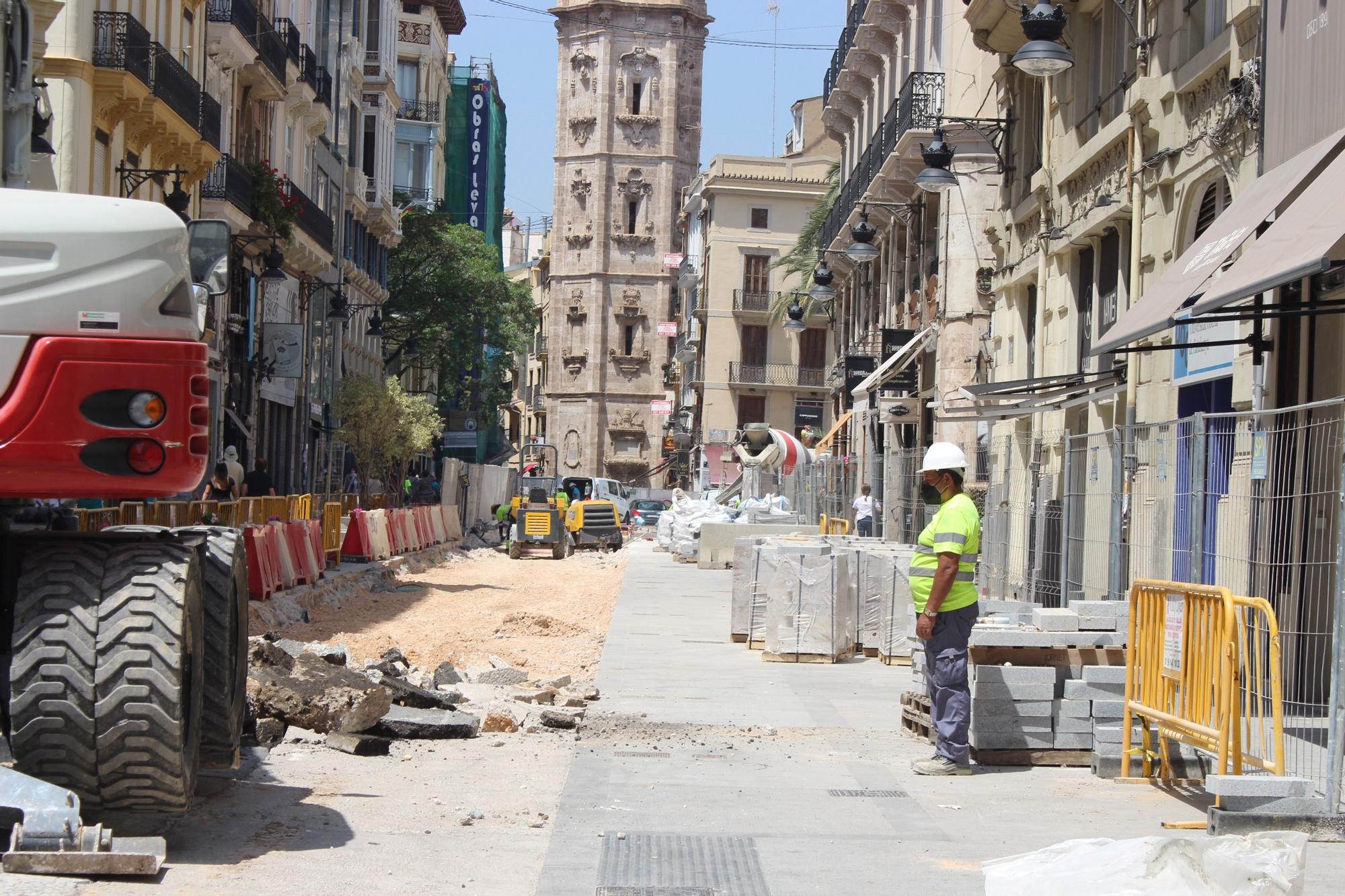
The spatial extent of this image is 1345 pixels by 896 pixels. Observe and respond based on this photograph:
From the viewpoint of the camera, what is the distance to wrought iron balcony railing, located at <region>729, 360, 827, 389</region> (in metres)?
77.6

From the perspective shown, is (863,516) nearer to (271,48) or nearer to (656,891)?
(271,48)

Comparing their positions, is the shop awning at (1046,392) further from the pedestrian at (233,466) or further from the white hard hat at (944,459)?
the pedestrian at (233,466)

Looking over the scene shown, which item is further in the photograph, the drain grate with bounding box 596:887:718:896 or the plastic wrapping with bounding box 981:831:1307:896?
the drain grate with bounding box 596:887:718:896

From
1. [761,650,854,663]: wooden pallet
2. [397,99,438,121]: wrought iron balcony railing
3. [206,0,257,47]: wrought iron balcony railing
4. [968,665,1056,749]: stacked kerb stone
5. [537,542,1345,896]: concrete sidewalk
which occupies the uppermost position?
[397,99,438,121]: wrought iron balcony railing

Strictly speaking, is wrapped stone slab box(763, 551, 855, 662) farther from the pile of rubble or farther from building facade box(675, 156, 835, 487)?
building facade box(675, 156, 835, 487)

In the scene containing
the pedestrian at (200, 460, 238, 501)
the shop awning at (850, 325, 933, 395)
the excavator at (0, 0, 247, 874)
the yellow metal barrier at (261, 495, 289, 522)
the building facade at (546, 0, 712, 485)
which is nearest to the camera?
the excavator at (0, 0, 247, 874)

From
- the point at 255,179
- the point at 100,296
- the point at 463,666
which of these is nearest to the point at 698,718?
the point at 463,666

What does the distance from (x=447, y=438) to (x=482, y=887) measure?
2592 inches

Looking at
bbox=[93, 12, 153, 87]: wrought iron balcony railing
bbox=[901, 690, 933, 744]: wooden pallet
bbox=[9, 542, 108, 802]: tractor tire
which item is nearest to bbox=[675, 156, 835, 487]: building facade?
bbox=[93, 12, 153, 87]: wrought iron balcony railing

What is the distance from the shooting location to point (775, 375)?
7825 cm

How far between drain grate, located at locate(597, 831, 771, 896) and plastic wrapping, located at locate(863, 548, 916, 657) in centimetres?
880

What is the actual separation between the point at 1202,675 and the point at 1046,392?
36.5ft

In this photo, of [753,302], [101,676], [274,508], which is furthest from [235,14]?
[753,302]

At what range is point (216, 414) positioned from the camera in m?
31.7
